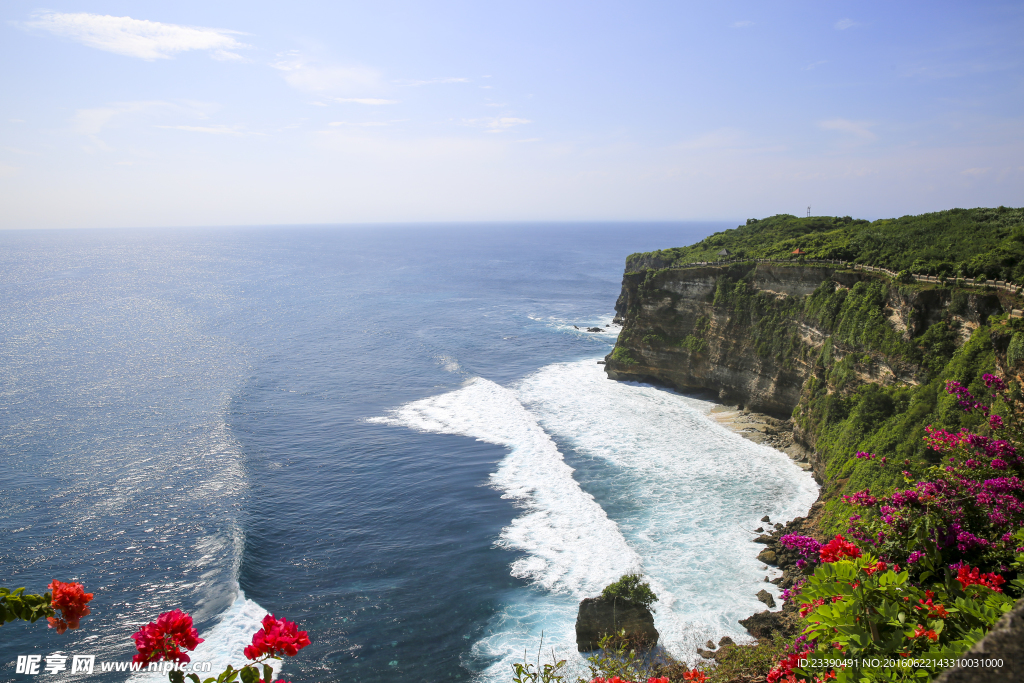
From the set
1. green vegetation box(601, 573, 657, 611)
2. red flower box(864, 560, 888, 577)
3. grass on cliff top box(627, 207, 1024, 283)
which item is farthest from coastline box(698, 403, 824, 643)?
grass on cliff top box(627, 207, 1024, 283)

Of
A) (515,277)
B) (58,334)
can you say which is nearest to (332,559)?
(58,334)

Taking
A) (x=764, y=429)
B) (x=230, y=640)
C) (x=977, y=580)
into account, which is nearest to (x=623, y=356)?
(x=764, y=429)

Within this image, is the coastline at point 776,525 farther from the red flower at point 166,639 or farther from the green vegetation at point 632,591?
the red flower at point 166,639

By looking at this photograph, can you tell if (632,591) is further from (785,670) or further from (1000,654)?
(1000,654)

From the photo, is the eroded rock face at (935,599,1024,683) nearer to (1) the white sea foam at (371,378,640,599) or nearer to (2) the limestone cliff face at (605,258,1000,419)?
(1) the white sea foam at (371,378,640,599)

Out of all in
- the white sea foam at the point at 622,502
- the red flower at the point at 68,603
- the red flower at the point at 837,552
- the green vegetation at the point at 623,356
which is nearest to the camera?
the red flower at the point at 68,603

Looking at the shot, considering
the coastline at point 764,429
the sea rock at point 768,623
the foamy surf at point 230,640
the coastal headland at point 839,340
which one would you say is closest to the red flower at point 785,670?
the coastal headland at point 839,340

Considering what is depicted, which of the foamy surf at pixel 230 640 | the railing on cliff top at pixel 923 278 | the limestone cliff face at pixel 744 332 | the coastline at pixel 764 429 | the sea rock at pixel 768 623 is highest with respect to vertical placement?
the railing on cliff top at pixel 923 278
